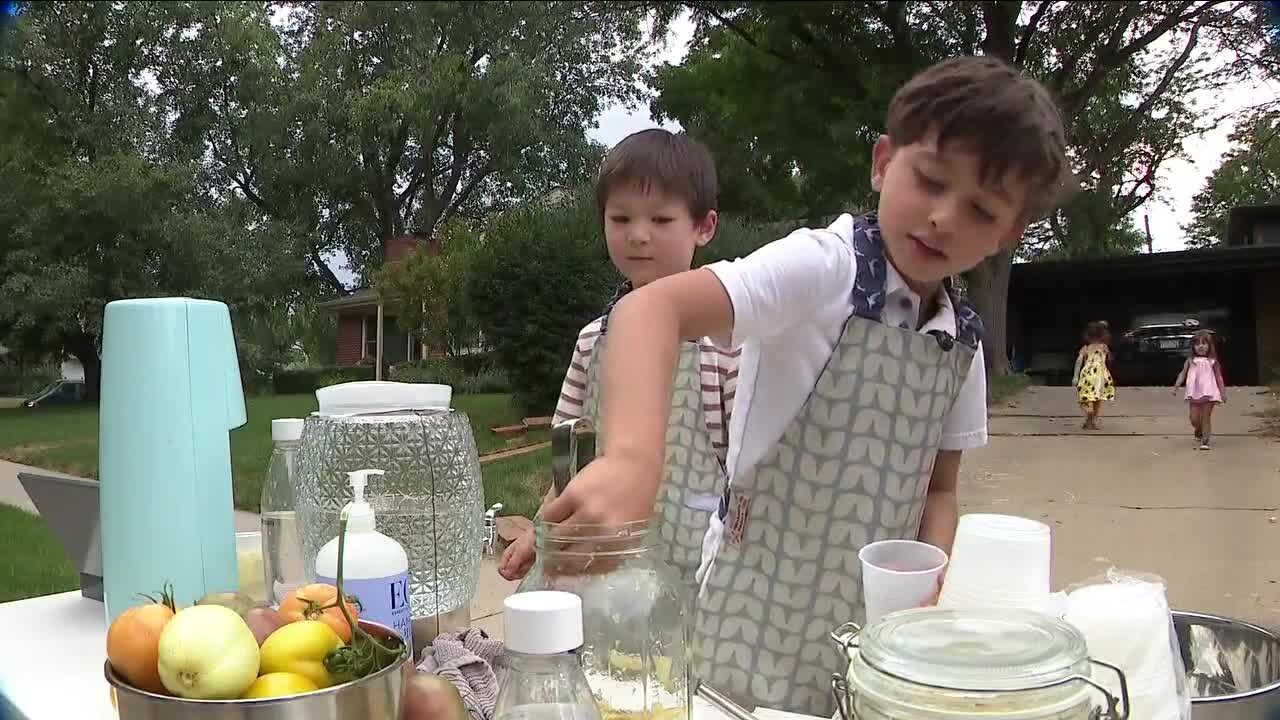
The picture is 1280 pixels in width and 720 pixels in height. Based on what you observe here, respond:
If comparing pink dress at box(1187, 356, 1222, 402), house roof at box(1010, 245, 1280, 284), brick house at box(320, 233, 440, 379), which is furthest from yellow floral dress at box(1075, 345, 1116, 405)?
brick house at box(320, 233, 440, 379)

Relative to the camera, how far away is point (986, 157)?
0.49 metres

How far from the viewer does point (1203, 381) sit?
13.5 ft

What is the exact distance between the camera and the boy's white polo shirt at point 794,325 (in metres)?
0.47

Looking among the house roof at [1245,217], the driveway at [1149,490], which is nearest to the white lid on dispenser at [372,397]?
the driveway at [1149,490]

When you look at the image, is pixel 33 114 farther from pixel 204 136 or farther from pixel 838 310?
pixel 838 310

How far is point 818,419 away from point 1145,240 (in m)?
3.52

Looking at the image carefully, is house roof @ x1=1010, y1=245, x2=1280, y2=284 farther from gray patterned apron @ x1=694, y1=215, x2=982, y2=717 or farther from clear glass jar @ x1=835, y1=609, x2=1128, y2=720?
clear glass jar @ x1=835, y1=609, x2=1128, y2=720

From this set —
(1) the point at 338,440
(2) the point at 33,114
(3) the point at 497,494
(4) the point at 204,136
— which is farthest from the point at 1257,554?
(2) the point at 33,114

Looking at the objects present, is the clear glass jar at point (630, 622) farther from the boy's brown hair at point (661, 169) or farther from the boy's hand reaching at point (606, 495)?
the boy's brown hair at point (661, 169)

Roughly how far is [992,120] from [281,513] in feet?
2.07

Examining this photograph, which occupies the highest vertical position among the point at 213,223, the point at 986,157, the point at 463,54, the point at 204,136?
the point at 463,54

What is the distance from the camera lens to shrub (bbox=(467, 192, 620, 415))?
16.0 feet

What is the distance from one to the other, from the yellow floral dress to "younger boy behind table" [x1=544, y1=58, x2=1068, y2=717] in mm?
4755

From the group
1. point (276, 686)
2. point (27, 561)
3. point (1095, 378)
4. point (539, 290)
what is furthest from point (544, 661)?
point (1095, 378)
